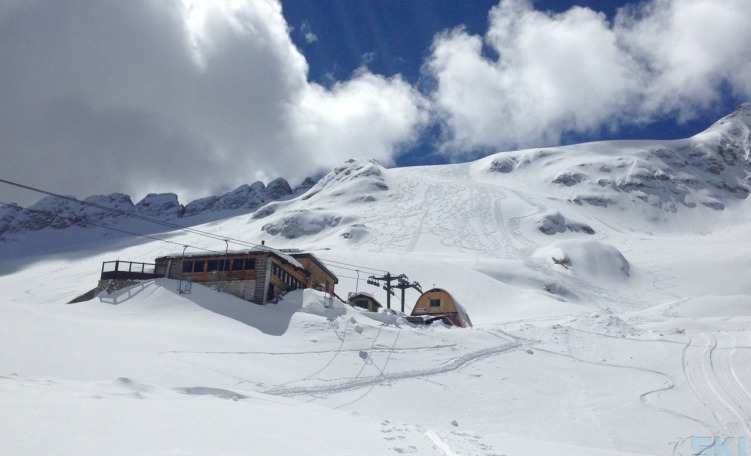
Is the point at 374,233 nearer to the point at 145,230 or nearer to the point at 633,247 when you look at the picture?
the point at 633,247

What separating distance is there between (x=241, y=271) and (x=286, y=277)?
11.9 ft

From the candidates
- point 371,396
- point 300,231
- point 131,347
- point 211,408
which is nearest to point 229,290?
point 131,347

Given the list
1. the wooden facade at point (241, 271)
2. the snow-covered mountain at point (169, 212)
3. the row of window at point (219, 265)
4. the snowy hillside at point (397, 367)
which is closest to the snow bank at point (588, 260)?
the snowy hillside at point (397, 367)

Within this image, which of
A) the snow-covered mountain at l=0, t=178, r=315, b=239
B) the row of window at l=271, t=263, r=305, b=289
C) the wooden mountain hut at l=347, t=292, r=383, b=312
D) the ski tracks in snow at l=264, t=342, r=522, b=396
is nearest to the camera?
the ski tracks in snow at l=264, t=342, r=522, b=396

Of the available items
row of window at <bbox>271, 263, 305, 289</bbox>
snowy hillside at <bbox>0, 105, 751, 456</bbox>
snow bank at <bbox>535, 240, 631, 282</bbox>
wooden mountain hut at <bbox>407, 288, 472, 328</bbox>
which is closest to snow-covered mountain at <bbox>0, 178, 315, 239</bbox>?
snowy hillside at <bbox>0, 105, 751, 456</bbox>

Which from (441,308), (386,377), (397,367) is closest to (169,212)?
(441,308)

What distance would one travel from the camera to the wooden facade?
104 ft

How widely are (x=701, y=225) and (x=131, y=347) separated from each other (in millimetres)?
139125

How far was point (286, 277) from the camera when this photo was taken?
35188mm

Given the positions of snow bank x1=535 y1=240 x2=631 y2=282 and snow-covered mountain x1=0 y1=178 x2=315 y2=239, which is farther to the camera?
snow-covered mountain x1=0 y1=178 x2=315 y2=239

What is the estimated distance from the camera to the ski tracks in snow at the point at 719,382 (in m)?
16.6

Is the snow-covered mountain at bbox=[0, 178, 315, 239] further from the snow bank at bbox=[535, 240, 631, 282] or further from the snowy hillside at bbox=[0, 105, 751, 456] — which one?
the snow bank at bbox=[535, 240, 631, 282]

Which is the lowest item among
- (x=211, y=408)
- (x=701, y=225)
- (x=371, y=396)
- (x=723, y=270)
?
(x=371, y=396)

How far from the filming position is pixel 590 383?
21859mm
